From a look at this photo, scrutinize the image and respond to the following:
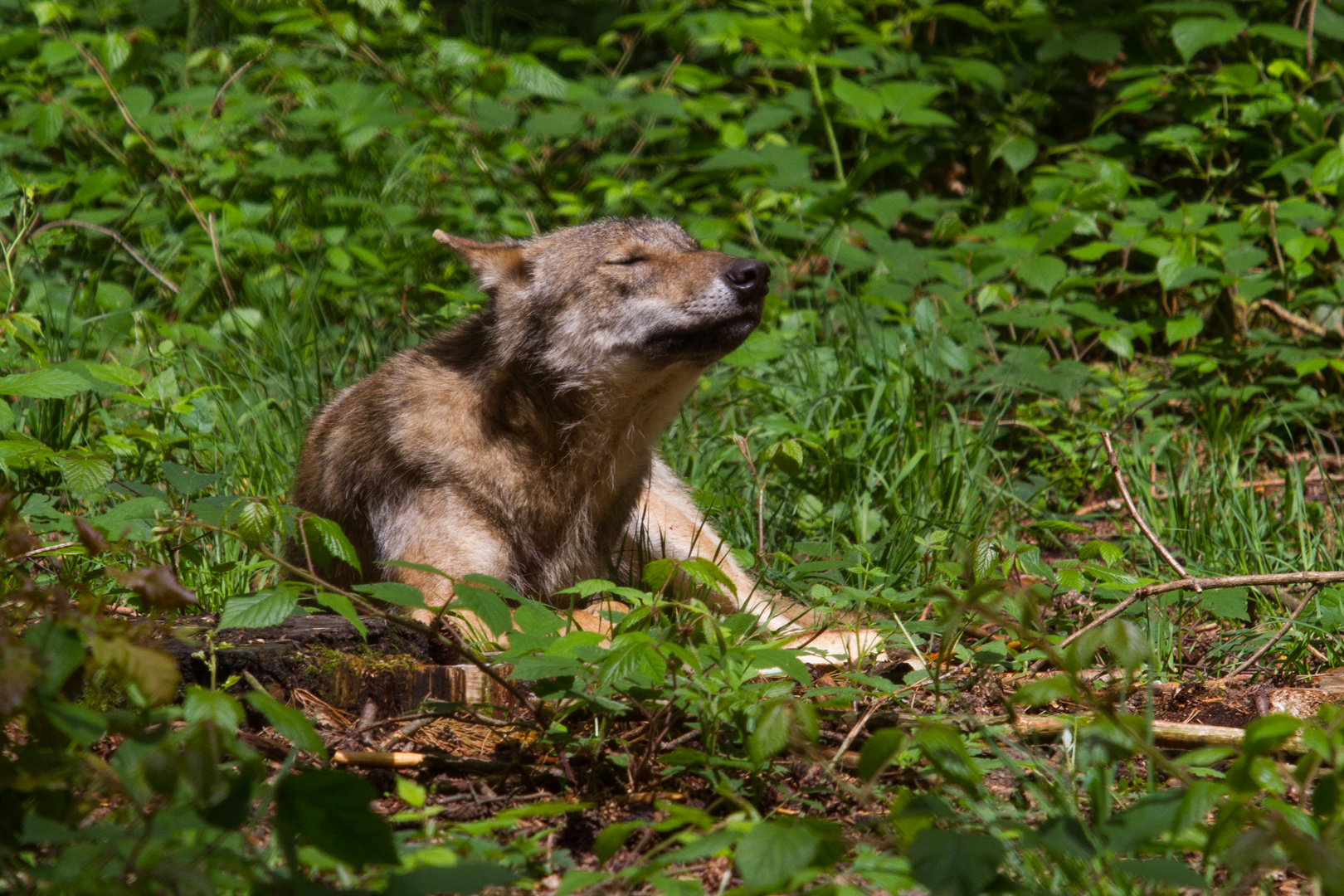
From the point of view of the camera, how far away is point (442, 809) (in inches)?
80.9

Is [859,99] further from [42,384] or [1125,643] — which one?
[1125,643]

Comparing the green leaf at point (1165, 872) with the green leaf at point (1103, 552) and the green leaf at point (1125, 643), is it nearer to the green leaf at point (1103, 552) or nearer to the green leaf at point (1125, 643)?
the green leaf at point (1125, 643)

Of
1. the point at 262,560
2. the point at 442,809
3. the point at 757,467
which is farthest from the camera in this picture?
the point at 757,467

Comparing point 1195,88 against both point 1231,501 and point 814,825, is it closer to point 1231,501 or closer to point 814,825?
point 1231,501

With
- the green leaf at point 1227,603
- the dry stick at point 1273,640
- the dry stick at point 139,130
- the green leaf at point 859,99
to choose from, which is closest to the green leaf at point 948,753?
the green leaf at point 1227,603

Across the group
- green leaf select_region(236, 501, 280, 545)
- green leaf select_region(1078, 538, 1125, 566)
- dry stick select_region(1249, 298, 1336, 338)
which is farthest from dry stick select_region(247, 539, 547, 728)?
dry stick select_region(1249, 298, 1336, 338)

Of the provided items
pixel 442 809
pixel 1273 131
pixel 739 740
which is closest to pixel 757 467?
pixel 739 740

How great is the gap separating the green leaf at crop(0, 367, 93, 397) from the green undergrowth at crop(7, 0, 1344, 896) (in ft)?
0.05

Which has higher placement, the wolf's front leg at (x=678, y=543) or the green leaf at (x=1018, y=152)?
the green leaf at (x=1018, y=152)

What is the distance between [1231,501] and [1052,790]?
2.71 m

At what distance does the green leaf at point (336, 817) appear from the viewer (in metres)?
1.44

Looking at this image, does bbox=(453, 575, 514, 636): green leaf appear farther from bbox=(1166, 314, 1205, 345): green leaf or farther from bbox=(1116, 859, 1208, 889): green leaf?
bbox=(1166, 314, 1205, 345): green leaf

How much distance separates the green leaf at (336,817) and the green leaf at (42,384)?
6.28 ft

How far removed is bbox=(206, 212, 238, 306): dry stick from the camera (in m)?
5.43
